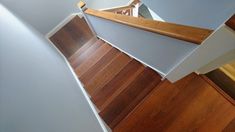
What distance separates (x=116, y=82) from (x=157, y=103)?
1.93ft

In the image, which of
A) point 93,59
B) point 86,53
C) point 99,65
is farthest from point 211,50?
point 86,53

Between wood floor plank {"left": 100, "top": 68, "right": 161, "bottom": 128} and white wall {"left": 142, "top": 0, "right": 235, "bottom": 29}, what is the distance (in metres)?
1.02

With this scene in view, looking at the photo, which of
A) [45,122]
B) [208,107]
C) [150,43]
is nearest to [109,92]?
[150,43]

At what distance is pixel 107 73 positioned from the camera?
7.51 feet

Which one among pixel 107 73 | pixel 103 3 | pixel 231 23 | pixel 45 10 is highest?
pixel 231 23

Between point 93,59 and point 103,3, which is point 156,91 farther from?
point 103,3

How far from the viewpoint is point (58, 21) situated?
12.7ft

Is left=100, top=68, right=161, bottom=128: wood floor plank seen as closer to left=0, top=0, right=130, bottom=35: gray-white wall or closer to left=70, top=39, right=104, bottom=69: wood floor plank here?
left=70, top=39, right=104, bottom=69: wood floor plank

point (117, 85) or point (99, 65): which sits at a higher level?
point (117, 85)

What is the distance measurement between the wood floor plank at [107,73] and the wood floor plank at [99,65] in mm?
147

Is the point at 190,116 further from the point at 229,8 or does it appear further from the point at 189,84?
the point at 229,8

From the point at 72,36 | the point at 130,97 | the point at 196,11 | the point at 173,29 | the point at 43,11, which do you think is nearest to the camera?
the point at 173,29

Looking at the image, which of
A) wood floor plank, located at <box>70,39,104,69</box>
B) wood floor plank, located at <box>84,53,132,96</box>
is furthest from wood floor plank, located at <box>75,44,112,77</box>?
wood floor plank, located at <box>84,53,132,96</box>

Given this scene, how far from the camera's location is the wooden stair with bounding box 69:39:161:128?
176 centimetres
